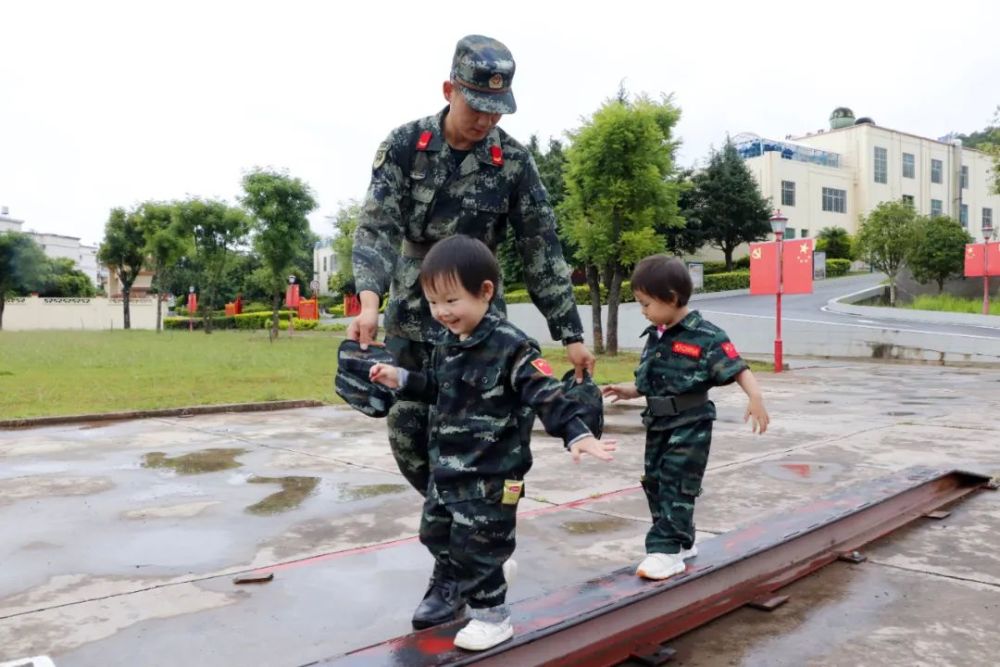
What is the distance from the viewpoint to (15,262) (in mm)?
45062

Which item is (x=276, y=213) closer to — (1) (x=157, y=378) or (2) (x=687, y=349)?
(1) (x=157, y=378)

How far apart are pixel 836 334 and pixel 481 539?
20888 mm

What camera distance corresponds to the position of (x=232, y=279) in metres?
59.2

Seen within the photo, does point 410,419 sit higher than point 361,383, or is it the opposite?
point 361,383

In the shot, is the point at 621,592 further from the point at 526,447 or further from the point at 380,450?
the point at 380,450

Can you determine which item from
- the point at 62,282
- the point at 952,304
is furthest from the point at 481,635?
the point at 62,282

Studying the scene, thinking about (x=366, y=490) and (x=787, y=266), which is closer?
(x=366, y=490)

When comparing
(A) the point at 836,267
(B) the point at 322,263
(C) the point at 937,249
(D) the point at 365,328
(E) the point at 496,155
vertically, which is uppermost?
(B) the point at 322,263

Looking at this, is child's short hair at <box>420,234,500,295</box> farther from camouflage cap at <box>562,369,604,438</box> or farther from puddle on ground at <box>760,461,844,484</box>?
puddle on ground at <box>760,461,844,484</box>

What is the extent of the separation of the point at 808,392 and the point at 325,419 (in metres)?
6.77

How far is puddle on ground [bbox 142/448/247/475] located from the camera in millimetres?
5566

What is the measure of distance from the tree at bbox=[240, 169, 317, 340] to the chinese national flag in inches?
848

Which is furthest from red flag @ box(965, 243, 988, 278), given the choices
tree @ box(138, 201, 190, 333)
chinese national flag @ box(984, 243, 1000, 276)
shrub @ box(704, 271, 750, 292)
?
tree @ box(138, 201, 190, 333)

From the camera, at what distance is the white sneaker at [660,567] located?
9.09 feet
